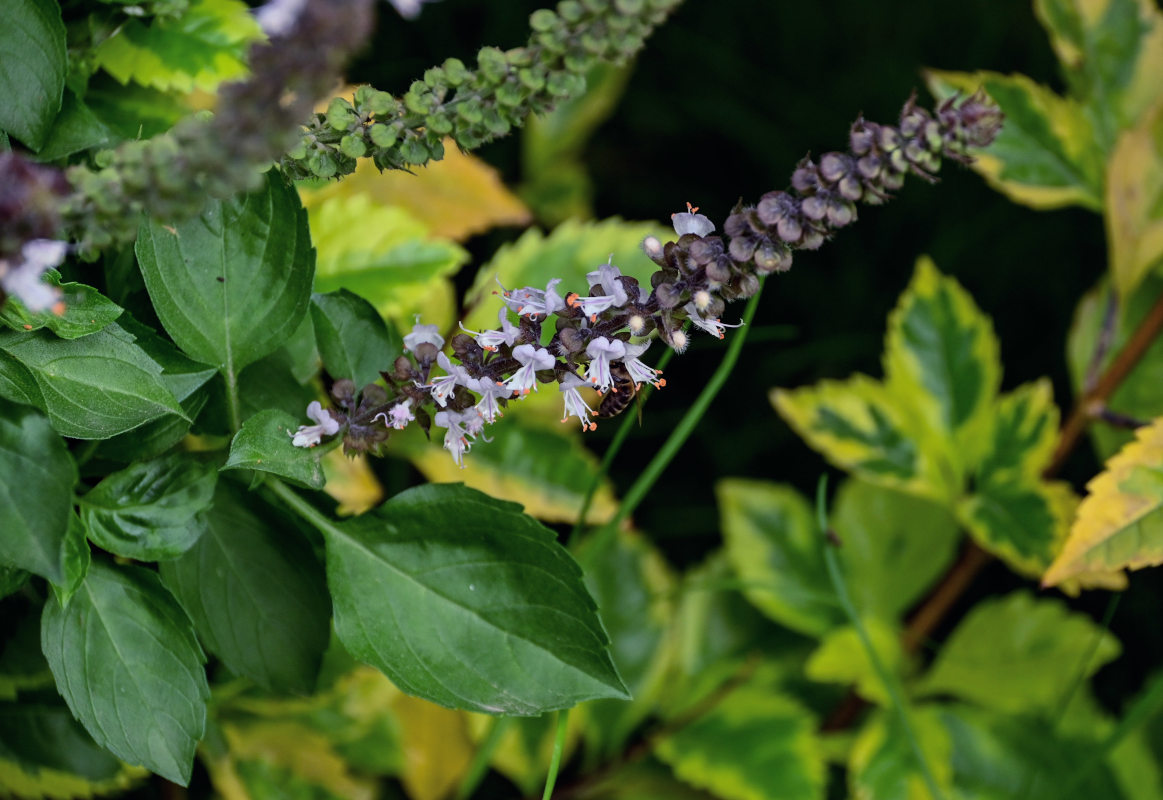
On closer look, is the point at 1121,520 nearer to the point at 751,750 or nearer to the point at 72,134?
the point at 751,750

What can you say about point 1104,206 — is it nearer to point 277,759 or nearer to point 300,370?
point 300,370

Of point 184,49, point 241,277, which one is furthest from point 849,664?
point 184,49

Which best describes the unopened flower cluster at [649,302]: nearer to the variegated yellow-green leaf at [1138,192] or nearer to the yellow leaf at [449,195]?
the yellow leaf at [449,195]

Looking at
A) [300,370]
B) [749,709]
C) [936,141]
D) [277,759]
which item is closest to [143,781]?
[277,759]

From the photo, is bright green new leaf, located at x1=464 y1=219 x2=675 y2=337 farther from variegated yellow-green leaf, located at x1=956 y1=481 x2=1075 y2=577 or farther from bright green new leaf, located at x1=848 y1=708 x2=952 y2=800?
bright green new leaf, located at x1=848 y1=708 x2=952 y2=800

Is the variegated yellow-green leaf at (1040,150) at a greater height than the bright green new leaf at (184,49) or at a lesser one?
greater

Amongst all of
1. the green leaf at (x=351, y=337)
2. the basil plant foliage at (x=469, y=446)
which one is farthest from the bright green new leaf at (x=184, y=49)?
the green leaf at (x=351, y=337)
